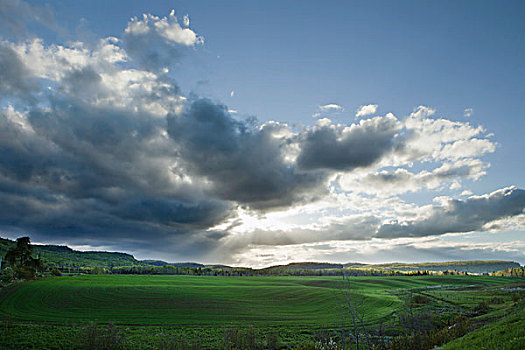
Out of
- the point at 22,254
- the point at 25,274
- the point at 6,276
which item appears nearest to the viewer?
Result: the point at 6,276

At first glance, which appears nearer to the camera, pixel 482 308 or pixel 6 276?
pixel 482 308

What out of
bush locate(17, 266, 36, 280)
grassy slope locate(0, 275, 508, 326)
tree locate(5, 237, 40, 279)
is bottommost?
grassy slope locate(0, 275, 508, 326)

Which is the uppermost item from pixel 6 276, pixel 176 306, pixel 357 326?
pixel 6 276

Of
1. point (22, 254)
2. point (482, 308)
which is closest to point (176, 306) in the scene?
point (482, 308)

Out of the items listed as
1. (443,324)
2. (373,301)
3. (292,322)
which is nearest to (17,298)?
(292,322)

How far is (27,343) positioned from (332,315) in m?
43.5

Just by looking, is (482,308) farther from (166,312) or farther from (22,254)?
(22,254)

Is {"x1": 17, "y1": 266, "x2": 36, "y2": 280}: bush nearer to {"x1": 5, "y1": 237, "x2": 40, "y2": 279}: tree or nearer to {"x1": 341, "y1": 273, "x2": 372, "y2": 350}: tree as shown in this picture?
{"x1": 5, "y1": 237, "x2": 40, "y2": 279}: tree

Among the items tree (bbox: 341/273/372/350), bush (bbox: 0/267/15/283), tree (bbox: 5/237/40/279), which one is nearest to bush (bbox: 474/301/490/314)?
tree (bbox: 341/273/372/350)

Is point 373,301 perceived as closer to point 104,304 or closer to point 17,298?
point 104,304

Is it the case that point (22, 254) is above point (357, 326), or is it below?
above

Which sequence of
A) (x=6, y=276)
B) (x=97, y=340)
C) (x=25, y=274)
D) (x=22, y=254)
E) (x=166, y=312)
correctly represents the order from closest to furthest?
(x=97, y=340)
(x=166, y=312)
(x=6, y=276)
(x=25, y=274)
(x=22, y=254)

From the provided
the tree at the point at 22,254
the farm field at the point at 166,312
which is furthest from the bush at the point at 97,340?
the tree at the point at 22,254

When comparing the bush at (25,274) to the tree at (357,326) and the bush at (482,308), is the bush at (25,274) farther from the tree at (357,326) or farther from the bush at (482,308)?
the bush at (482,308)
